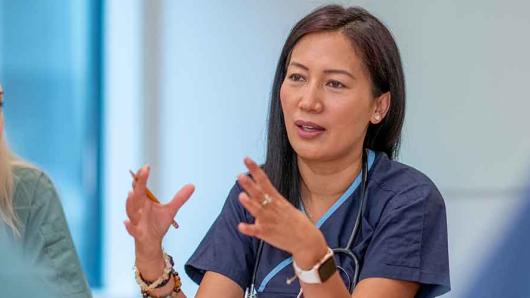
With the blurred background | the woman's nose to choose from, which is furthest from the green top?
the blurred background

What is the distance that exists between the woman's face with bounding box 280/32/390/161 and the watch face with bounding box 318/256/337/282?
34cm

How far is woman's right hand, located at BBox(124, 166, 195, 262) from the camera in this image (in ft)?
5.13

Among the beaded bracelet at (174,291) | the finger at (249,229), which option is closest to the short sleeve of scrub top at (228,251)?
the beaded bracelet at (174,291)

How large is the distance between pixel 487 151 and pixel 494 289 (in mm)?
474

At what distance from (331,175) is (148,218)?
42 cm

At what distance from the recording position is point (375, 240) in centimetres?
168

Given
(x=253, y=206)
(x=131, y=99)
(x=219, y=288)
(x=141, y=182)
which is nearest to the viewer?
(x=253, y=206)

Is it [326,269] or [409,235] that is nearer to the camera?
[326,269]

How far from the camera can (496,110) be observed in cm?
304

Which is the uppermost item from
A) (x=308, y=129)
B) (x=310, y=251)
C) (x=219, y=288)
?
(x=308, y=129)

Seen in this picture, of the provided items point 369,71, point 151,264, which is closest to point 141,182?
point 151,264

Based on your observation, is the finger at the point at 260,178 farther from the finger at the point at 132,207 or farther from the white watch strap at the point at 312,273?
the finger at the point at 132,207

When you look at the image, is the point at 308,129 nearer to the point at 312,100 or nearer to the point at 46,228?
the point at 312,100

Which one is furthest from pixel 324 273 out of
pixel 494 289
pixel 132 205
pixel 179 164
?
pixel 179 164
